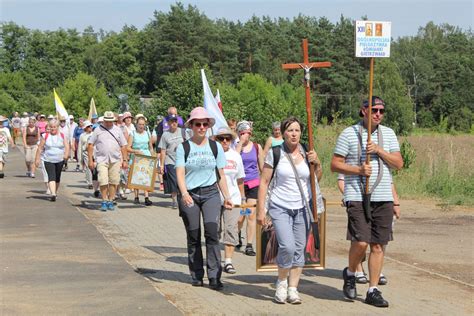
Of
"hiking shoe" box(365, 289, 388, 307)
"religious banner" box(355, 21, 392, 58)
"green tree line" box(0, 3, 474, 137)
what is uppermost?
"green tree line" box(0, 3, 474, 137)

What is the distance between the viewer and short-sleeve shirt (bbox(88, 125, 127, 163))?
54.7 feet

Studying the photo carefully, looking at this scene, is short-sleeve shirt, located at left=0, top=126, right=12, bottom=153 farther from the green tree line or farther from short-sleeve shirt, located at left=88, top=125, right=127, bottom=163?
the green tree line

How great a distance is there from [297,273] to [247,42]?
85.4m

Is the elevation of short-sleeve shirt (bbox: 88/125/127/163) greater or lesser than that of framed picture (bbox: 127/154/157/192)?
greater

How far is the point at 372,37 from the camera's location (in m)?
8.52

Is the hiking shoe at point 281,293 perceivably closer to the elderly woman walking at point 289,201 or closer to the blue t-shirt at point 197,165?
the elderly woman walking at point 289,201

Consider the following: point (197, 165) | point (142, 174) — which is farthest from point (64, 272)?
point (142, 174)

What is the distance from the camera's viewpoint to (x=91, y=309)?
795cm

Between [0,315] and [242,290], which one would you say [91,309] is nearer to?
[0,315]

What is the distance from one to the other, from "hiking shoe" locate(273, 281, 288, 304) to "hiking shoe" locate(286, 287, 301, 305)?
0.13 feet

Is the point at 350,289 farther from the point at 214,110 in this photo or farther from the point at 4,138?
the point at 4,138

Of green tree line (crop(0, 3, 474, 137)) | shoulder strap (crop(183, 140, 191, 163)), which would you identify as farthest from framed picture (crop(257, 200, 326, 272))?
green tree line (crop(0, 3, 474, 137))

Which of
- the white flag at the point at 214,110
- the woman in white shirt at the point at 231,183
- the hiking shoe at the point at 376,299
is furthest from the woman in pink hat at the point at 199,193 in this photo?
the white flag at the point at 214,110

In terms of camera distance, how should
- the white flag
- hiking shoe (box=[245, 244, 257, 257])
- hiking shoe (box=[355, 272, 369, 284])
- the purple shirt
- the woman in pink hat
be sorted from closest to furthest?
the woman in pink hat, hiking shoe (box=[355, 272, 369, 284]), hiking shoe (box=[245, 244, 257, 257]), the purple shirt, the white flag
